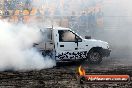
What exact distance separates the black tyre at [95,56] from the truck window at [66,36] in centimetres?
106

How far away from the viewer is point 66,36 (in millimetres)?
15086

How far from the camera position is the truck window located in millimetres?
15031

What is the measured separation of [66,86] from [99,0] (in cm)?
1265

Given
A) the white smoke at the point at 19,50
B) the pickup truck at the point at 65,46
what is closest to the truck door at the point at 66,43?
the pickup truck at the point at 65,46

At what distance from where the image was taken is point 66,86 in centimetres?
1083

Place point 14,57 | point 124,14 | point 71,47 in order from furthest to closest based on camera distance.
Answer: point 124,14 → point 71,47 → point 14,57

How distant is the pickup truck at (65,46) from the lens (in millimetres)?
14758

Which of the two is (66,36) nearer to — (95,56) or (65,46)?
(65,46)

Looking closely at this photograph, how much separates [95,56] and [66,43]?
5.12 ft

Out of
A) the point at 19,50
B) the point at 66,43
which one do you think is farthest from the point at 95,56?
the point at 19,50

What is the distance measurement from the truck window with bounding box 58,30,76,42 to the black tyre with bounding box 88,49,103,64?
3.47 feet

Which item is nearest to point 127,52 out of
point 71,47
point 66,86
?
point 71,47

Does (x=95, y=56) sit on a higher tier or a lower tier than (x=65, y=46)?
lower

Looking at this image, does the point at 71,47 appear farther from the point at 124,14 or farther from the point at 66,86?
the point at 124,14
